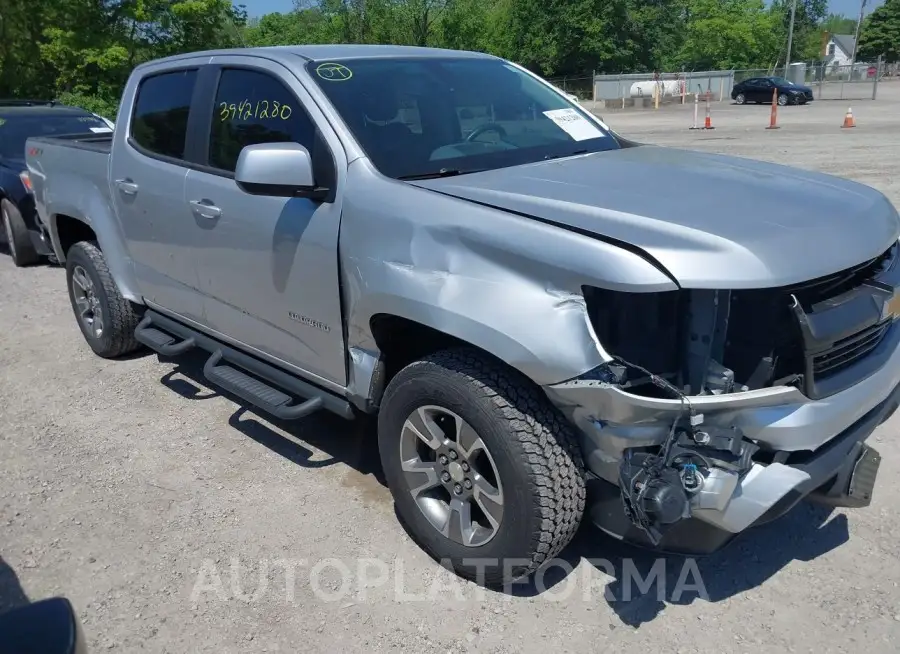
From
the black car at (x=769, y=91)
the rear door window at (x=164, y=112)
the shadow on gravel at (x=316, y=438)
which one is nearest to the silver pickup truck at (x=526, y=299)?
the rear door window at (x=164, y=112)

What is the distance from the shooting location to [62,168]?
5.41 meters

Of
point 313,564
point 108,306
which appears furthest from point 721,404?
point 108,306

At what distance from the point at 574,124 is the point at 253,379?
2.04 metres

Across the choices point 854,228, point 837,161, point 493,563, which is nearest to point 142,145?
point 493,563

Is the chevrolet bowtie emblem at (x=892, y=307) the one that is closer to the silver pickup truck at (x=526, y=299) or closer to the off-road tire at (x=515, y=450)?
the silver pickup truck at (x=526, y=299)

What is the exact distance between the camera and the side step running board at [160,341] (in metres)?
4.44

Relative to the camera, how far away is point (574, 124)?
3.92 m

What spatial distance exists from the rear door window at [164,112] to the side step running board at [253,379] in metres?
1.02

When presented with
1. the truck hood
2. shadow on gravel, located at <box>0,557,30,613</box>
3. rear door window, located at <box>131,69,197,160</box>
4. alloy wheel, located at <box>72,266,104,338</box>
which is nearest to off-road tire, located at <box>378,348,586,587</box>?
the truck hood

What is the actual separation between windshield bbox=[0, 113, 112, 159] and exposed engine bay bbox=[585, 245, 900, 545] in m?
7.83

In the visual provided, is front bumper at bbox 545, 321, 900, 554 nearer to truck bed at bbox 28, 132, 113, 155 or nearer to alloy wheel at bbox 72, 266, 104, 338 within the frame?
truck bed at bbox 28, 132, 113, 155

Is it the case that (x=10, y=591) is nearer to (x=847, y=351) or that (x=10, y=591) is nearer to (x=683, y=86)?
(x=847, y=351)

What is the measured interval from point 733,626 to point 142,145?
389cm

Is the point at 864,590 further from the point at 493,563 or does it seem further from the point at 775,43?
the point at 775,43
